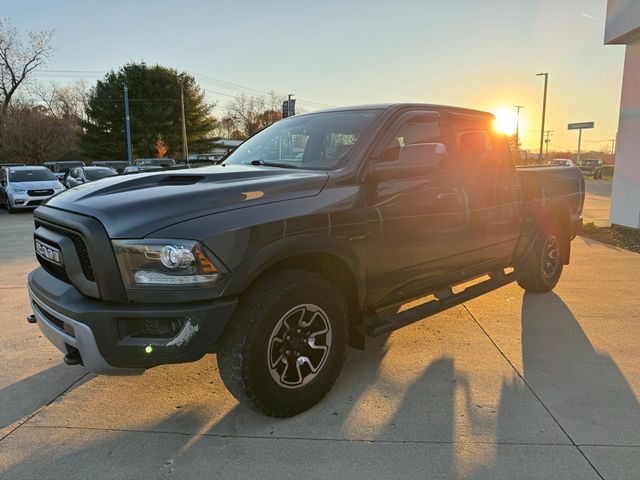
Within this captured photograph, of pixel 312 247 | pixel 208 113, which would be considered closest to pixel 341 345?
pixel 312 247

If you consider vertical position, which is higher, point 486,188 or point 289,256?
point 486,188

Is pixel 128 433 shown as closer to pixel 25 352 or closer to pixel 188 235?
pixel 188 235

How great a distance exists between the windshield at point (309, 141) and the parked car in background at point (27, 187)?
1383cm

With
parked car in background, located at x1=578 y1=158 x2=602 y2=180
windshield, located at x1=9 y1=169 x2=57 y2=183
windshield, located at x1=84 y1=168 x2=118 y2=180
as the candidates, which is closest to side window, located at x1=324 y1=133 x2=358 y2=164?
windshield, located at x1=84 y1=168 x2=118 y2=180

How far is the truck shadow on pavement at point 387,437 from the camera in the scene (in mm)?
2572

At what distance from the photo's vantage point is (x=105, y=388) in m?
3.48

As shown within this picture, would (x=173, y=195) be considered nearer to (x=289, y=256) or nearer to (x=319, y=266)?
(x=289, y=256)

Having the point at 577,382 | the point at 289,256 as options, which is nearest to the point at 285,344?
the point at 289,256

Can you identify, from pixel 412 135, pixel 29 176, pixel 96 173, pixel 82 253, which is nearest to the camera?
pixel 82 253

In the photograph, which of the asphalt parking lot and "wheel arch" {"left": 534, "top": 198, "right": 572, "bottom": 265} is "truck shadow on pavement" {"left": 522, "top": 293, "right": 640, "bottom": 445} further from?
"wheel arch" {"left": 534, "top": 198, "right": 572, "bottom": 265}

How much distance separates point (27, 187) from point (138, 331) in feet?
53.2

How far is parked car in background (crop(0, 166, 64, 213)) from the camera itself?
15.9 meters

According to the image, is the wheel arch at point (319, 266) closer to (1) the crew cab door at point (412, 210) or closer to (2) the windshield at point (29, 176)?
(1) the crew cab door at point (412, 210)

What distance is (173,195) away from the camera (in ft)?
8.86
